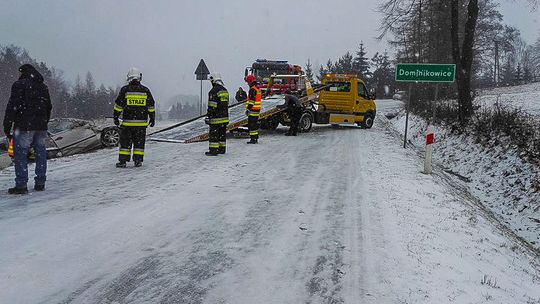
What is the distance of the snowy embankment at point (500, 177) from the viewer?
847 centimetres

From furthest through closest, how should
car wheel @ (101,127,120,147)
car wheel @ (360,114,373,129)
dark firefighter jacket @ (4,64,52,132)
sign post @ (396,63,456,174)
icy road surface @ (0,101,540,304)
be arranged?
car wheel @ (360,114,373,129), car wheel @ (101,127,120,147), sign post @ (396,63,456,174), dark firefighter jacket @ (4,64,52,132), icy road surface @ (0,101,540,304)

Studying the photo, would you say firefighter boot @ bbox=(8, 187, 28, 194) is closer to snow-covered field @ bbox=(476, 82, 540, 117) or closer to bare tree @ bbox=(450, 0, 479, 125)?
snow-covered field @ bbox=(476, 82, 540, 117)

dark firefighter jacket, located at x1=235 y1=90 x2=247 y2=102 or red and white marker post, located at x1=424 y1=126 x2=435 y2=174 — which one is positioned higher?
dark firefighter jacket, located at x1=235 y1=90 x2=247 y2=102

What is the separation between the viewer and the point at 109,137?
40.2 feet

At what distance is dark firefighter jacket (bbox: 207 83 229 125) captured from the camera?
392 inches

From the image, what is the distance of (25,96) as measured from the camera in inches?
240

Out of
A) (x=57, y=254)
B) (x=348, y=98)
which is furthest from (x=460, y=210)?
(x=348, y=98)

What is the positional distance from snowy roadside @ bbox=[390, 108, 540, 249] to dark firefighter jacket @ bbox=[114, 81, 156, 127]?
7.91 m

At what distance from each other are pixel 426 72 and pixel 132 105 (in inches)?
324

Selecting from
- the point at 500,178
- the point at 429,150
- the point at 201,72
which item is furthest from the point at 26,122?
the point at 201,72

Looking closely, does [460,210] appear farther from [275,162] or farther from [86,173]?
[86,173]

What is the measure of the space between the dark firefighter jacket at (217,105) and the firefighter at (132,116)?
1936 mm

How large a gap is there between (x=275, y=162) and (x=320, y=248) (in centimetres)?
507

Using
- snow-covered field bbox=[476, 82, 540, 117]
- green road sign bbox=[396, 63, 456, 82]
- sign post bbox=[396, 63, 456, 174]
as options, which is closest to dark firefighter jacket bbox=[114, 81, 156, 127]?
sign post bbox=[396, 63, 456, 174]
